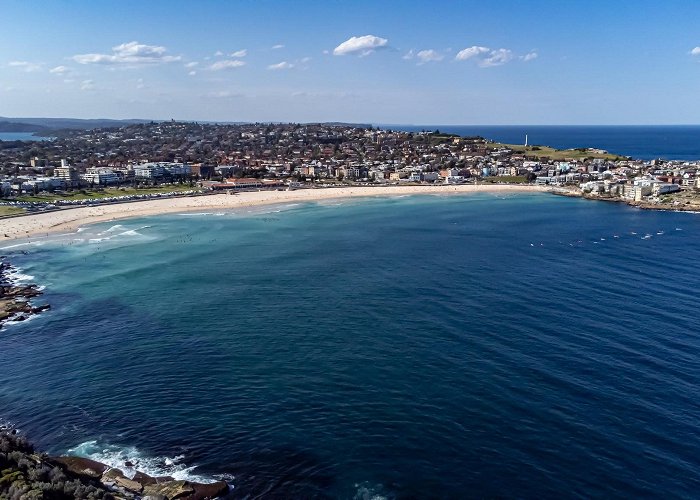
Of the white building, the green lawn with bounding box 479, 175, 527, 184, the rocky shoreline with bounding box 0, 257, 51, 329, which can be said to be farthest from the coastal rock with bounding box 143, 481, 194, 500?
the green lawn with bounding box 479, 175, 527, 184

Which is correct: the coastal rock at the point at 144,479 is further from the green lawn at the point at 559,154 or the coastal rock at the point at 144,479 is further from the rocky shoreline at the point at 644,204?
the green lawn at the point at 559,154

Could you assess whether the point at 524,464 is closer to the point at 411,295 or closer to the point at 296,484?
the point at 296,484

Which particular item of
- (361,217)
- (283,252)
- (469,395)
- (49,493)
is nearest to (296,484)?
(49,493)

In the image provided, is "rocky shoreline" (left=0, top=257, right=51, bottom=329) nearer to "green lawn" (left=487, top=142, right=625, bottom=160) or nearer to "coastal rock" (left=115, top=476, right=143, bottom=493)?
"coastal rock" (left=115, top=476, right=143, bottom=493)

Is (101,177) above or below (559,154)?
below

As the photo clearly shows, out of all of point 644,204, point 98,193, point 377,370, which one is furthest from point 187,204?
point 644,204

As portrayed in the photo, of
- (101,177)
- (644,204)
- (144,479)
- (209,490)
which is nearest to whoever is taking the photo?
(209,490)

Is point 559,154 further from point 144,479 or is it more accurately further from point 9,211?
point 144,479
